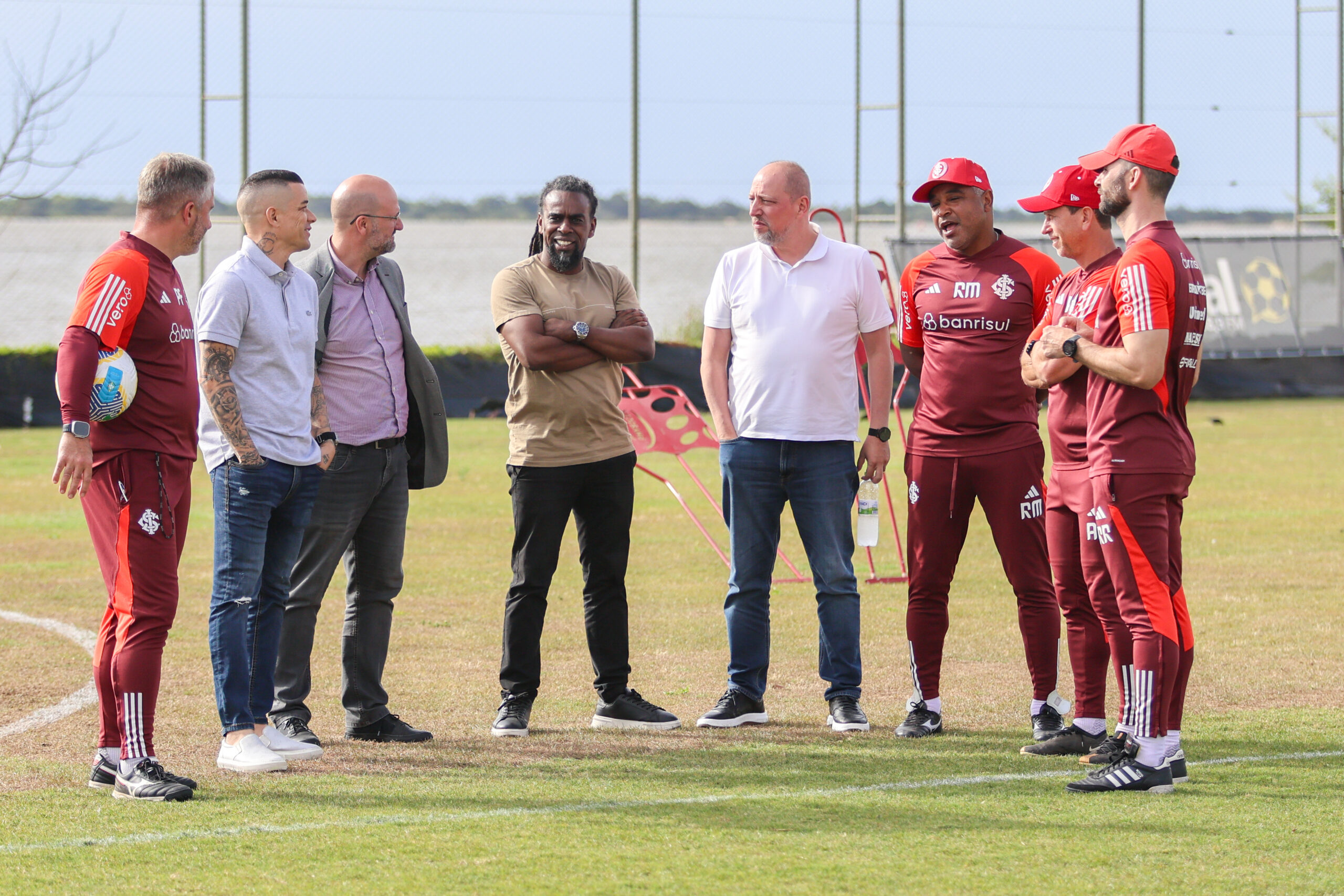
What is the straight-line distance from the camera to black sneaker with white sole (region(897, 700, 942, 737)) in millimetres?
5758

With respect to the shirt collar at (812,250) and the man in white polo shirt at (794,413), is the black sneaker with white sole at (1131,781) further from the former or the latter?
the shirt collar at (812,250)

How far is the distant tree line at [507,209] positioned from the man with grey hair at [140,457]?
15.7 m

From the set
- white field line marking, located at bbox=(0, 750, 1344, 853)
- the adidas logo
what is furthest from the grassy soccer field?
the adidas logo

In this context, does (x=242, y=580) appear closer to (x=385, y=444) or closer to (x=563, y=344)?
(x=385, y=444)

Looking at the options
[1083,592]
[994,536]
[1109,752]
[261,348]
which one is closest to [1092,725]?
[1109,752]

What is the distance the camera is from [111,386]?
4699mm

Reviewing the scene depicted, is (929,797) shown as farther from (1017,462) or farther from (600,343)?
(600,343)

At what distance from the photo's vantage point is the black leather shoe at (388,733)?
18.9ft

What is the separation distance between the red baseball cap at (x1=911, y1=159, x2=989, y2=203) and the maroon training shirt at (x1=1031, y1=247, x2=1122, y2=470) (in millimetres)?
623

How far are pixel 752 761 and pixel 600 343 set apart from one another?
1.74m

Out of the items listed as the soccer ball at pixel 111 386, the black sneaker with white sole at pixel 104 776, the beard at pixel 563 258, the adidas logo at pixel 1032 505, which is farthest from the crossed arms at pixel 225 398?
the adidas logo at pixel 1032 505

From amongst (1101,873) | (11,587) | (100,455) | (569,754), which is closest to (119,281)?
(100,455)

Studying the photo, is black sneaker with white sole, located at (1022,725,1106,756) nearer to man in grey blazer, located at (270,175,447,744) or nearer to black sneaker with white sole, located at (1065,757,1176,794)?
black sneaker with white sole, located at (1065,757,1176,794)

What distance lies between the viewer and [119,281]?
476 cm
